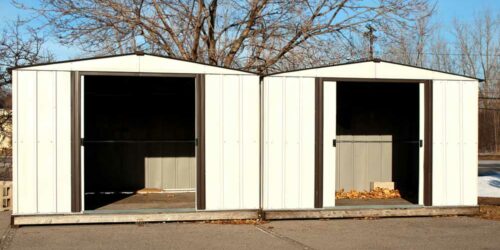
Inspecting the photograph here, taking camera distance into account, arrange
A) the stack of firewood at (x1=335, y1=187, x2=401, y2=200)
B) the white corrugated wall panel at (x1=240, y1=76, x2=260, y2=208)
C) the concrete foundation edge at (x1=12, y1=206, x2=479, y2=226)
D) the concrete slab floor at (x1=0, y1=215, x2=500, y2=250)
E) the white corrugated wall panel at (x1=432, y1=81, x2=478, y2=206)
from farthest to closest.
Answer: the stack of firewood at (x1=335, y1=187, x2=401, y2=200), the white corrugated wall panel at (x1=432, y1=81, x2=478, y2=206), the white corrugated wall panel at (x1=240, y1=76, x2=260, y2=208), the concrete foundation edge at (x1=12, y1=206, x2=479, y2=226), the concrete slab floor at (x1=0, y1=215, x2=500, y2=250)

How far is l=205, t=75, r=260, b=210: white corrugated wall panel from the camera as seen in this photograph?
10719 mm

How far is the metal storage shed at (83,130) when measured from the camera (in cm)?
1008

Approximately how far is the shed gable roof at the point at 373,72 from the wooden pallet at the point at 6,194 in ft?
21.2

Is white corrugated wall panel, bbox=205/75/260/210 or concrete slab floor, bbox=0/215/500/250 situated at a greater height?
white corrugated wall panel, bbox=205/75/260/210

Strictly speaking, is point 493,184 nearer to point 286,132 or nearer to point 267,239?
point 286,132

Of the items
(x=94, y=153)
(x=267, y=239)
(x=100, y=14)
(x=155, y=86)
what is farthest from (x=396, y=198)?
(x=100, y=14)

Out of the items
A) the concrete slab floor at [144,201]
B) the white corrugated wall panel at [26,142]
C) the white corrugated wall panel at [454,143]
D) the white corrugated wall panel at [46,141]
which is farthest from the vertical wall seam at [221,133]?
the white corrugated wall panel at [454,143]

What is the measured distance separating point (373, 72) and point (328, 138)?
1.59m

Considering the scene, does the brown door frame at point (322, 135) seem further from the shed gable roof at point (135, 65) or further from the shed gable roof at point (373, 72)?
the shed gable roof at point (135, 65)

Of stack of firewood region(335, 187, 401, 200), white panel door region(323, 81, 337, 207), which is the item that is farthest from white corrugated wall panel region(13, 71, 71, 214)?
stack of firewood region(335, 187, 401, 200)

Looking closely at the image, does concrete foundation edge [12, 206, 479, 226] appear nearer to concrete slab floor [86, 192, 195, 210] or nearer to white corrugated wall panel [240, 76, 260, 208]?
white corrugated wall panel [240, 76, 260, 208]

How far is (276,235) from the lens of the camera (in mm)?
9445

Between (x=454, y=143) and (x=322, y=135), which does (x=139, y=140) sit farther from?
(x=454, y=143)

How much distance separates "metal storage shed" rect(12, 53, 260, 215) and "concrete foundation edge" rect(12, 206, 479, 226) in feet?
0.40
